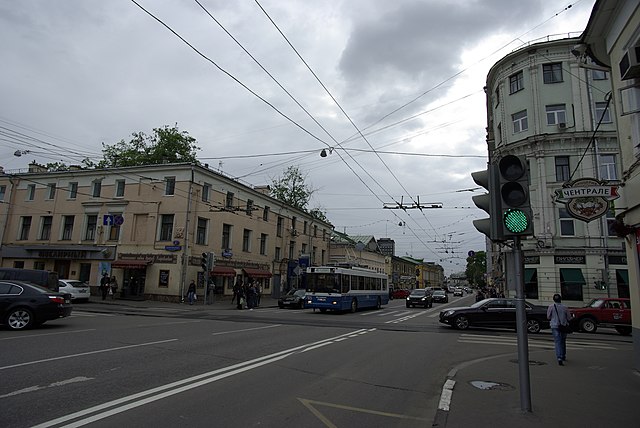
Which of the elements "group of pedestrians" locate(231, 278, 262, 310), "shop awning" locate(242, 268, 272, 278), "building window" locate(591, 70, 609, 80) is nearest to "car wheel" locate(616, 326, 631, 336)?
"building window" locate(591, 70, 609, 80)

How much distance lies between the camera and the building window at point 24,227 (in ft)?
120

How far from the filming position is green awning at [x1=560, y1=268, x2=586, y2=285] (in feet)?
87.0

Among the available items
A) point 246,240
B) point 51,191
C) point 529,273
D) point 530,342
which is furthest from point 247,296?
point 51,191

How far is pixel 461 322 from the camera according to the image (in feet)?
58.7

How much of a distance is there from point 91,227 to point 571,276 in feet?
114

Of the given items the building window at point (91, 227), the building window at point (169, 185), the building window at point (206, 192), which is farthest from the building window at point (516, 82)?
the building window at point (91, 227)

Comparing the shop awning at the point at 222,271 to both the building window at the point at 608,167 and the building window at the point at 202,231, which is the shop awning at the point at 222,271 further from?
the building window at the point at 608,167

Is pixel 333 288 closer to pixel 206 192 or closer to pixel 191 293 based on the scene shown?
pixel 191 293

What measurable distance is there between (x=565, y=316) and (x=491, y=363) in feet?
6.72

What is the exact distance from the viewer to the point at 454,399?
21.2ft

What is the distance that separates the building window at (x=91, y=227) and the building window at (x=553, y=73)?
34.6m

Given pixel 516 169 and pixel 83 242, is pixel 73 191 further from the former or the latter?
pixel 516 169

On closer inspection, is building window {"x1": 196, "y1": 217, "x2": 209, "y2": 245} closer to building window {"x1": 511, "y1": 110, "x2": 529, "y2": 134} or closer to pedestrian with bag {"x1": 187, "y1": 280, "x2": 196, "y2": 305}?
pedestrian with bag {"x1": 187, "y1": 280, "x2": 196, "y2": 305}

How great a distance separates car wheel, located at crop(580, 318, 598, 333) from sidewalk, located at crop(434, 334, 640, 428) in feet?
29.7
